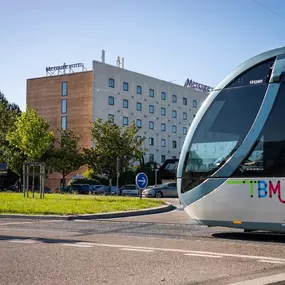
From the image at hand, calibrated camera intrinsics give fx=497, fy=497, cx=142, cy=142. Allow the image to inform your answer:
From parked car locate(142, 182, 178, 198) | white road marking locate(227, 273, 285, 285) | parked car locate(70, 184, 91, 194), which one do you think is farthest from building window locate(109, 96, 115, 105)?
white road marking locate(227, 273, 285, 285)

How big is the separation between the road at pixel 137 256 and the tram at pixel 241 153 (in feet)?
2.22

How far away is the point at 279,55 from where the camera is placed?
1072cm

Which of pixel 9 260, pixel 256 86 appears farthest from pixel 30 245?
pixel 256 86

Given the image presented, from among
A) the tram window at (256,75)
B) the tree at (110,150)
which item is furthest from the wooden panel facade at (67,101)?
the tram window at (256,75)

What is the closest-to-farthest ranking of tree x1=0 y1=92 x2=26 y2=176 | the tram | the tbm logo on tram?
the tbm logo on tram → the tram → tree x1=0 y1=92 x2=26 y2=176

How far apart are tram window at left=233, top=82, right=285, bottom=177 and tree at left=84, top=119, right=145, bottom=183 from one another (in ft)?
150

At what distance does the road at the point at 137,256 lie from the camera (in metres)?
6.53

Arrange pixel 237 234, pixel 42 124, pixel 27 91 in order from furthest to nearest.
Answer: pixel 27 91 → pixel 42 124 → pixel 237 234

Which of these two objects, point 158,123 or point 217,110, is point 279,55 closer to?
point 217,110

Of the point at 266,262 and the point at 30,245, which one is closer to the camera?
the point at 266,262

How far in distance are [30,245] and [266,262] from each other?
15.1ft

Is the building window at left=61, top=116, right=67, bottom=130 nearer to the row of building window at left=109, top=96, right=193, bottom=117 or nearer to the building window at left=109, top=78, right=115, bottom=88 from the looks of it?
the row of building window at left=109, top=96, right=193, bottom=117

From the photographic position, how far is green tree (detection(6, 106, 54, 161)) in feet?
181

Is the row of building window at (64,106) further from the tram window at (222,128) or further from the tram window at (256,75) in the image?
the tram window at (256,75)
